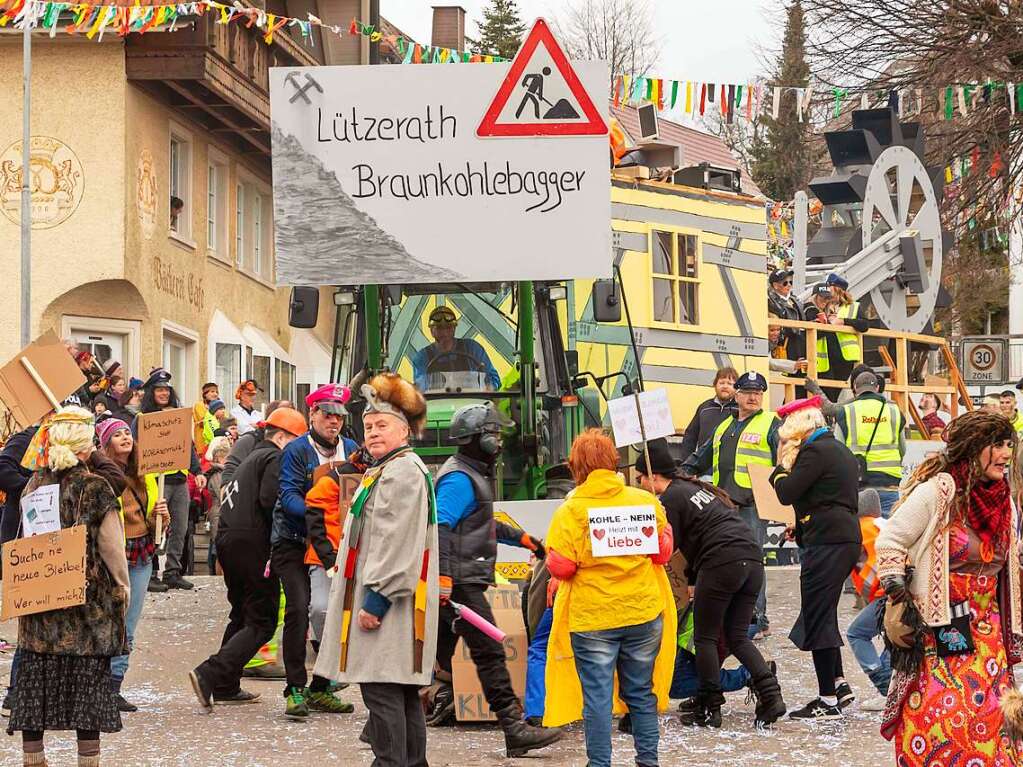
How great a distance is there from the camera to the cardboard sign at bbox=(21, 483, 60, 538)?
823 centimetres

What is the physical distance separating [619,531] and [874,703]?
3.05m

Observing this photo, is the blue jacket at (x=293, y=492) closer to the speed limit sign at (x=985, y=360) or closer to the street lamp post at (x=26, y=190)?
the street lamp post at (x=26, y=190)

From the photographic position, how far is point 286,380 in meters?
30.4

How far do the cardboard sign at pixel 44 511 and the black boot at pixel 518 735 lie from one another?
234 centimetres

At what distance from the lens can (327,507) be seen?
9.80 metres

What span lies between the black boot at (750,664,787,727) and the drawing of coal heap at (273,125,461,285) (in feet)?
10.9

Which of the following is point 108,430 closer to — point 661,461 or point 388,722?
point 661,461

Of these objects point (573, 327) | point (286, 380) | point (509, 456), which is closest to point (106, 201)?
point (286, 380)

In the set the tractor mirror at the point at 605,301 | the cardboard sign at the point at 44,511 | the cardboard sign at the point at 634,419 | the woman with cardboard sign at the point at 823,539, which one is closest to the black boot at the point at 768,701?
the woman with cardboard sign at the point at 823,539

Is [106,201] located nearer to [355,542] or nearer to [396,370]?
[396,370]

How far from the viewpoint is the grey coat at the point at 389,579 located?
23.7ft

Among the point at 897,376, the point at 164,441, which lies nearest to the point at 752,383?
the point at 164,441

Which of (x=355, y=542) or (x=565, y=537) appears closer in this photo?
(x=355, y=542)

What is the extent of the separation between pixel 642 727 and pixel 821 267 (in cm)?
1849
